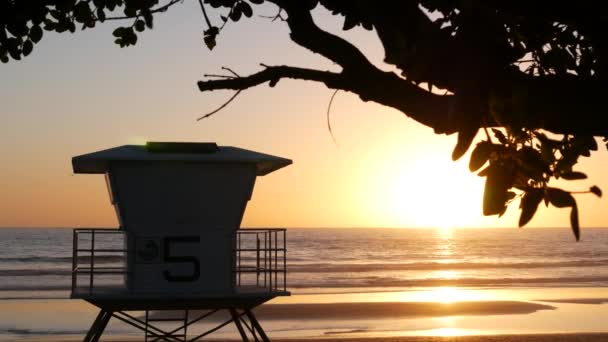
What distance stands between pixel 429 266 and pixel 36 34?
62.4m

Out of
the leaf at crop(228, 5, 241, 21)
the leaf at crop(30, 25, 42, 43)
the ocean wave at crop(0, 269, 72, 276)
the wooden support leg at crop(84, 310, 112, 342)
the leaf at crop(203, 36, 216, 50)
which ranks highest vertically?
the leaf at crop(228, 5, 241, 21)

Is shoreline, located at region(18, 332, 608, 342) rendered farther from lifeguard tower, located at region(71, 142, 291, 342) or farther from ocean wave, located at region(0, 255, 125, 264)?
ocean wave, located at region(0, 255, 125, 264)

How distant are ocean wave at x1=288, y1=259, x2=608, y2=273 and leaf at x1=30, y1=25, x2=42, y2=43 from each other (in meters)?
50.8

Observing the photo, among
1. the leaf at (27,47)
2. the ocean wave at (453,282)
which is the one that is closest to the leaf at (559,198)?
the leaf at (27,47)

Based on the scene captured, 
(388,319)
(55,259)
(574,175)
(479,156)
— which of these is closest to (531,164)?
(574,175)

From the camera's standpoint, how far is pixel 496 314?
3219cm

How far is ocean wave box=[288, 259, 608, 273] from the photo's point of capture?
60.7m

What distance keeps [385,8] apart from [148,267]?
31.9 ft

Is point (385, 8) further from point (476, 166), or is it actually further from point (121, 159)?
point (121, 159)

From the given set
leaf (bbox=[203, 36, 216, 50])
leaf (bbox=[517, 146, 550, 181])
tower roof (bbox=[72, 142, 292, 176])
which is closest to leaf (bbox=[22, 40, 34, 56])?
leaf (bbox=[203, 36, 216, 50])

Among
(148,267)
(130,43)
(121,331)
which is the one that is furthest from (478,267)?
(130,43)

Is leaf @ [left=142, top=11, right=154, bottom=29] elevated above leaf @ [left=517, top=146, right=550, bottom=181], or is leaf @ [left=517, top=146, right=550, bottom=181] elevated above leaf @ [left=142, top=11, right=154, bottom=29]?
leaf @ [left=142, top=11, right=154, bottom=29]

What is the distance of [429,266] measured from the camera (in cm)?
6744

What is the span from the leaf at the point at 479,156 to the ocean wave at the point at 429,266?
54.6m
